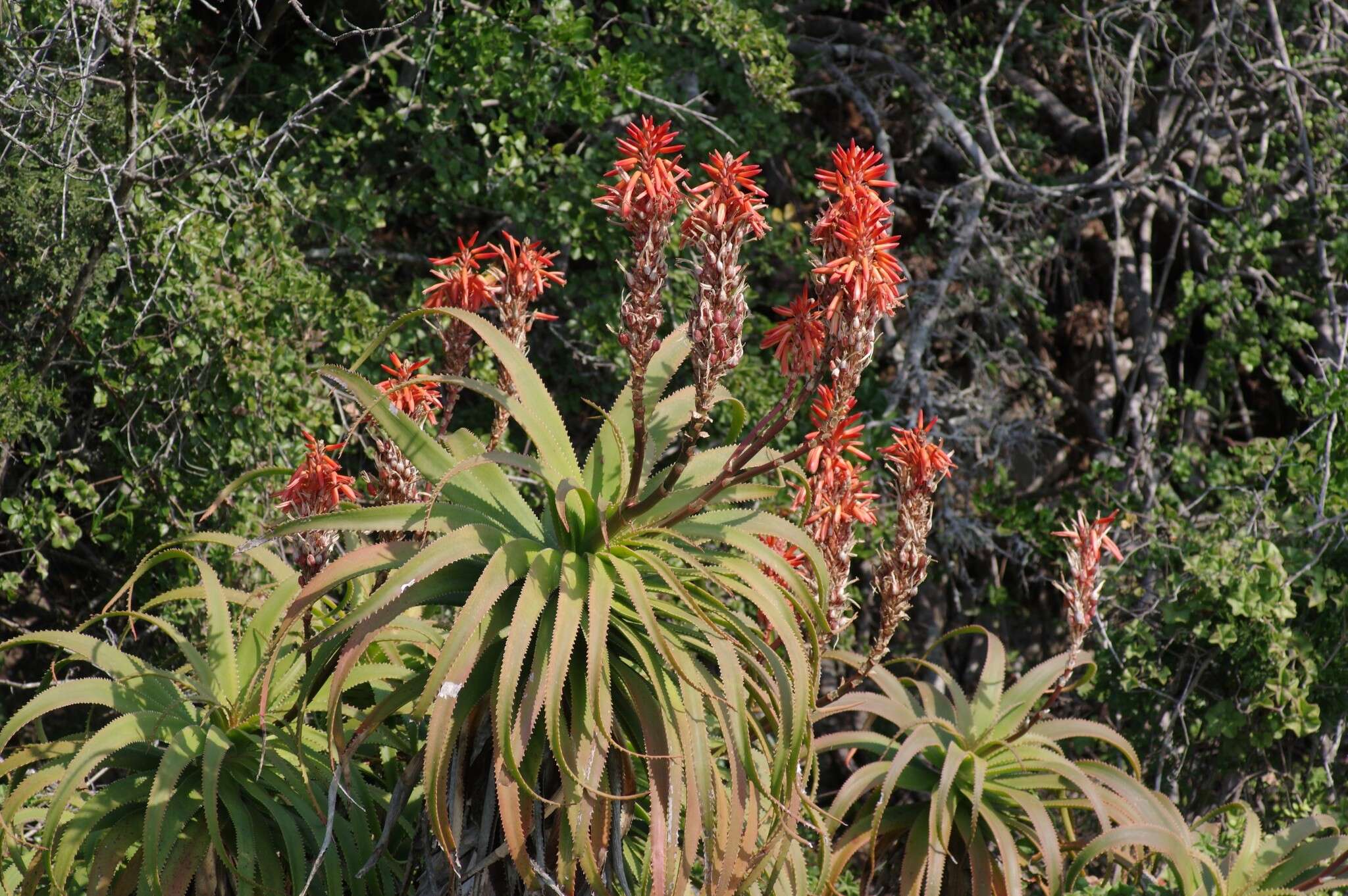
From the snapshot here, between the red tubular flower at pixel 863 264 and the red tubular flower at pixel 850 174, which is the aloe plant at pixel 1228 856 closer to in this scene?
the red tubular flower at pixel 863 264

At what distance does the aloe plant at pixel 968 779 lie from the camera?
→ 2.71m

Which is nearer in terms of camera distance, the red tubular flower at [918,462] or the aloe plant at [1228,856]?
the red tubular flower at [918,462]

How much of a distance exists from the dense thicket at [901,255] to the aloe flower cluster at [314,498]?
1.66 meters

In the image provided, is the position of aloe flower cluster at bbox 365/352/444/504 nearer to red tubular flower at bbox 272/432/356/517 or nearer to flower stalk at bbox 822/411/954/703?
red tubular flower at bbox 272/432/356/517

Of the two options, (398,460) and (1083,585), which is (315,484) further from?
(1083,585)

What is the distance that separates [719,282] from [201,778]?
1334mm

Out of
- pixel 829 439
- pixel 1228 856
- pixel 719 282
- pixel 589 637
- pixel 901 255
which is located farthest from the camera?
pixel 901 255

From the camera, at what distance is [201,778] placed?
2457 millimetres

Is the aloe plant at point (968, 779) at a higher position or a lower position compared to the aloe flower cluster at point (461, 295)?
lower

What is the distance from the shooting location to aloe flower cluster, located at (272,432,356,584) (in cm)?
235

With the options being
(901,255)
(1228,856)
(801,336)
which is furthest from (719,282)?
(901,255)

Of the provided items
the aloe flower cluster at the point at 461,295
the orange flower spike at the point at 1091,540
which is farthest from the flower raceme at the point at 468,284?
the orange flower spike at the point at 1091,540

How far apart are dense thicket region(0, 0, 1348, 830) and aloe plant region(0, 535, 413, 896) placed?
148 centimetres

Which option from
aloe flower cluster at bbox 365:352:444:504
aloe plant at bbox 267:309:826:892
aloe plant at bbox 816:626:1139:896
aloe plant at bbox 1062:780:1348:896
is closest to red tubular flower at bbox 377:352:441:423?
aloe flower cluster at bbox 365:352:444:504
